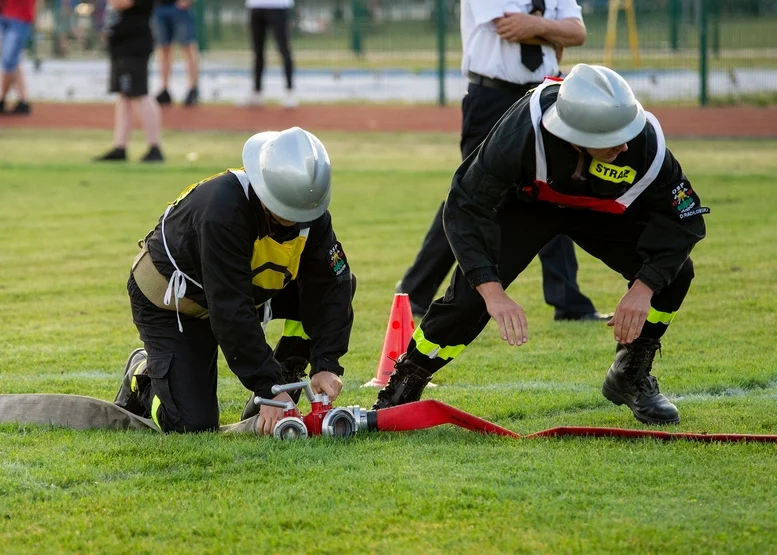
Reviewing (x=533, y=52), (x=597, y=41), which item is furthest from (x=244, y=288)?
(x=597, y=41)

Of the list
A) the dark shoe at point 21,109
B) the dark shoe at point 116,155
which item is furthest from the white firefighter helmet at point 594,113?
the dark shoe at point 21,109

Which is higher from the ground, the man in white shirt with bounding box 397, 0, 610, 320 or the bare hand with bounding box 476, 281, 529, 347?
the man in white shirt with bounding box 397, 0, 610, 320

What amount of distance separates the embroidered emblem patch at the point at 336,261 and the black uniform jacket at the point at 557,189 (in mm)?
463

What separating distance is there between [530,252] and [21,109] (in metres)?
16.0

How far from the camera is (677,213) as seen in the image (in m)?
5.12

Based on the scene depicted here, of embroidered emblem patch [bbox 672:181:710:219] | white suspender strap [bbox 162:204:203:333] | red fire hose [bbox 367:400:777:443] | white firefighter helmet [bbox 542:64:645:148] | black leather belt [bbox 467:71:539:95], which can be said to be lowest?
red fire hose [bbox 367:400:777:443]

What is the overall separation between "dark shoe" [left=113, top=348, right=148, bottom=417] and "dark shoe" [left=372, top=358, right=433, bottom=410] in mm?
1034

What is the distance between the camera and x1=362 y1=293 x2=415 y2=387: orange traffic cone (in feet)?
20.3

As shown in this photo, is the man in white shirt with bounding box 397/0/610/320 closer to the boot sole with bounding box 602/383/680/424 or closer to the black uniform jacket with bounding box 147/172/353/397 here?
the boot sole with bounding box 602/383/680/424

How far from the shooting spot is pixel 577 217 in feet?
17.6

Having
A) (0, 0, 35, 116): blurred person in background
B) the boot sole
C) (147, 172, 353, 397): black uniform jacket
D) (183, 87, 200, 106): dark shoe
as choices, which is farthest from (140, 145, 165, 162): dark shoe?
the boot sole

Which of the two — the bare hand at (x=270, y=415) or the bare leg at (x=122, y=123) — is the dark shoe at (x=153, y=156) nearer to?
the bare leg at (x=122, y=123)

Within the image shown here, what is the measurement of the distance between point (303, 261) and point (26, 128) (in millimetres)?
14914

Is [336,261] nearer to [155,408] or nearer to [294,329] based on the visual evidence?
[294,329]
